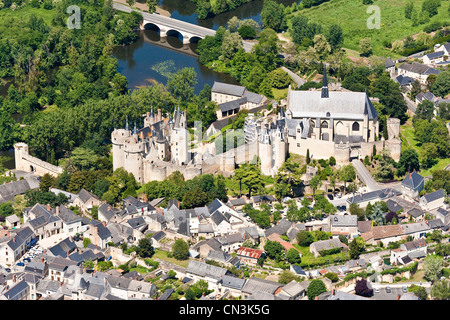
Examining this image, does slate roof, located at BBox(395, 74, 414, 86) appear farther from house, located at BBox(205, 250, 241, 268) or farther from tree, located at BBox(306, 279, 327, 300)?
tree, located at BBox(306, 279, 327, 300)

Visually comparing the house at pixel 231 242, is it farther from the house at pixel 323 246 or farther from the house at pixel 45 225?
the house at pixel 45 225

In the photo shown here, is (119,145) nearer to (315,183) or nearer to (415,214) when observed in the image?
(315,183)

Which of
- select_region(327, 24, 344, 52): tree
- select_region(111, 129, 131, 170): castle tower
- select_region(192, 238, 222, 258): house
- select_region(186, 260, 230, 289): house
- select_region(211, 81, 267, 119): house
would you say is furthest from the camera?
select_region(327, 24, 344, 52): tree

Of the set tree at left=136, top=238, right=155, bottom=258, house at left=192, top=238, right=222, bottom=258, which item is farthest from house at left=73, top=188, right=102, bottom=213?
house at left=192, top=238, right=222, bottom=258

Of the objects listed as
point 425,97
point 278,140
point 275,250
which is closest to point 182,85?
point 278,140
